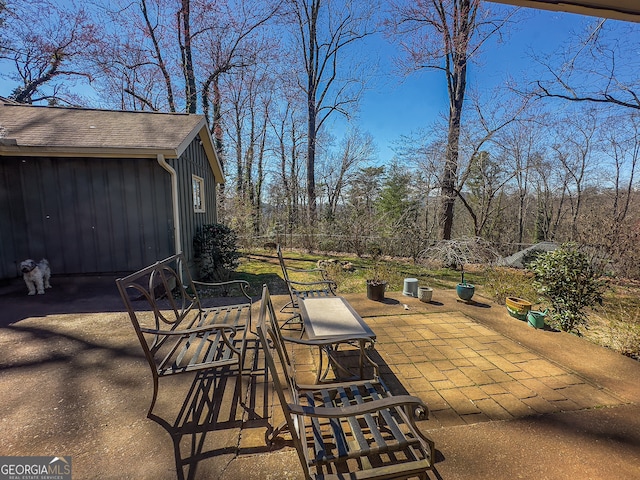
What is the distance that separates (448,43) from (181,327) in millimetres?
11734

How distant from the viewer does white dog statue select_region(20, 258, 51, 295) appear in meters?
4.80

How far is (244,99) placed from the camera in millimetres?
16922

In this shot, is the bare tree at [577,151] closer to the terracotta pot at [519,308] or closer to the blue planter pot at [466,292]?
the blue planter pot at [466,292]

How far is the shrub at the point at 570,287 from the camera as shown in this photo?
3865mm

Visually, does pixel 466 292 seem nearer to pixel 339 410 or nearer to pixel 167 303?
pixel 339 410

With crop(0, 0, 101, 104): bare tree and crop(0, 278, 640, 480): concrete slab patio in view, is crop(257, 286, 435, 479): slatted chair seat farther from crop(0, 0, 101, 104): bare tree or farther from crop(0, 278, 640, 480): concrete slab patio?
crop(0, 0, 101, 104): bare tree

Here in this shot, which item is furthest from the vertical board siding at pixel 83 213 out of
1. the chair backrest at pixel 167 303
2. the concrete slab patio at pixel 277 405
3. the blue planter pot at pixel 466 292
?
the blue planter pot at pixel 466 292

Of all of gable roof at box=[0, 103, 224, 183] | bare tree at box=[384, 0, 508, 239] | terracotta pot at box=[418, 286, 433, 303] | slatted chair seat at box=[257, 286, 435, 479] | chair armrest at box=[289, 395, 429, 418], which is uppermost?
bare tree at box=[384, 0, 508, 239]

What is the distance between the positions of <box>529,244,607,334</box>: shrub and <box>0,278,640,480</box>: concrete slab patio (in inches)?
23.0

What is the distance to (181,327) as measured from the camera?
3.51 m

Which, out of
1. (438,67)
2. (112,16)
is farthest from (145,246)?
(112,16)

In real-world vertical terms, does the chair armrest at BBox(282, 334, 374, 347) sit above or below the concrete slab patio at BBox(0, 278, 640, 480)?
above

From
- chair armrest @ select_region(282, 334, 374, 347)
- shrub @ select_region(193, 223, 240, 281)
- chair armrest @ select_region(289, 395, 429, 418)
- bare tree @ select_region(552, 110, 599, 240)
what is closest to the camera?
chair armrest @ select_region(289, 395, 429, 418)

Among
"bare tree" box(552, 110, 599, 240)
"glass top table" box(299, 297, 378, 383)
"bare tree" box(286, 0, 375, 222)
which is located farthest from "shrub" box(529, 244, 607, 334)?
"bare tree" box(552, 110, 599, 240)
